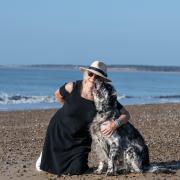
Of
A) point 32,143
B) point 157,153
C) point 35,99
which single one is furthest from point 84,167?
point 35,99

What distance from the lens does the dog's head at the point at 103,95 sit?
850 cm

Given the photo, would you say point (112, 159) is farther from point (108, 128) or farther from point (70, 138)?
point (70, 138)

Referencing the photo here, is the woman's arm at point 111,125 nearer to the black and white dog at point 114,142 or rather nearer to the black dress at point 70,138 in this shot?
the black and white dog at point 114,142

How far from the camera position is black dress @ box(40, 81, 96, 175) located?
347 inches

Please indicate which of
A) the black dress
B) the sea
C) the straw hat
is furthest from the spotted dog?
the sea

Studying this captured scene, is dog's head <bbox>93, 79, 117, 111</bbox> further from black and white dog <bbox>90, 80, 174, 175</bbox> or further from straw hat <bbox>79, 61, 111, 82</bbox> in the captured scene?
straw hat <bbox>79, 61, 111, 82</bbox>

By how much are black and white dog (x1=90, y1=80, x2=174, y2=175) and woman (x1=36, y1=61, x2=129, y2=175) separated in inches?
6.7

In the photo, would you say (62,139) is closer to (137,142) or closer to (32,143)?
(137,142)

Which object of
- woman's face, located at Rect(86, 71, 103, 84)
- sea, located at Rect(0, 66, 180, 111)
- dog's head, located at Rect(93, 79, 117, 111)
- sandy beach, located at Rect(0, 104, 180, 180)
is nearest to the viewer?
dog's head, located at Rect(93, 79, 117, 111)

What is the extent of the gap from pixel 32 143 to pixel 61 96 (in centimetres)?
398

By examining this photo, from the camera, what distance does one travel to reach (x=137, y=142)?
8.73 metres

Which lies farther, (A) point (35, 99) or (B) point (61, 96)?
(A) point (35, 99)

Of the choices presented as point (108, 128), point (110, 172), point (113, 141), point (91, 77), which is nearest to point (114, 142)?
point (113, 141)

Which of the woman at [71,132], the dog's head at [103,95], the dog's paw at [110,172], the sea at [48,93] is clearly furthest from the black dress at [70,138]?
the sea at [48,93]
